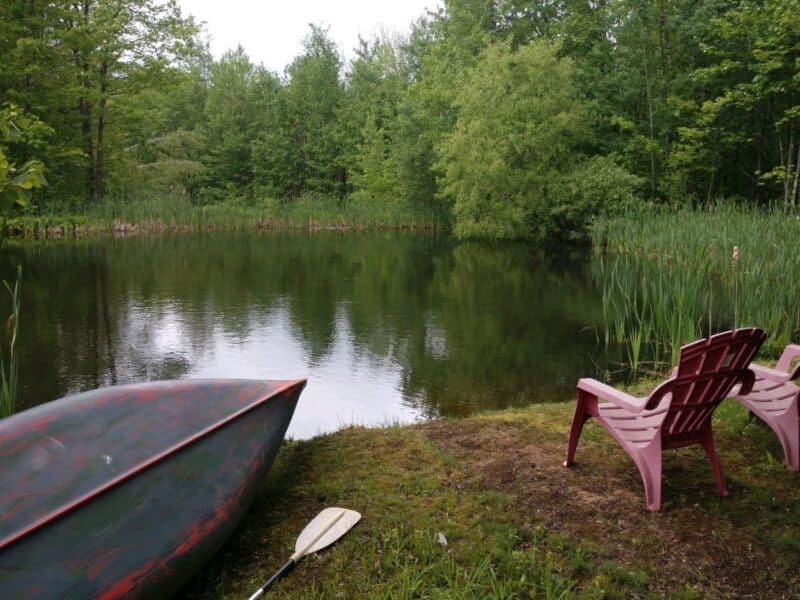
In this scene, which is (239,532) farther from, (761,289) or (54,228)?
(54,228)

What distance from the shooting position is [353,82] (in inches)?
1452

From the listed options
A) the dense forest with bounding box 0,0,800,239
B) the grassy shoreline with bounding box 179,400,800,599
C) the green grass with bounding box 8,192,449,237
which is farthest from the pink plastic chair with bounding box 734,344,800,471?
the green grass with bounding box 8,192,449,237

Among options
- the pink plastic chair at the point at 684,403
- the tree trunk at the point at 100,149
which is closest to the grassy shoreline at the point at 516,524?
the pink plastic chair at the point at 684,403

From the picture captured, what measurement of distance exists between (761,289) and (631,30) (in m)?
16.7

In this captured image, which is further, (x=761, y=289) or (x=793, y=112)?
(x=793, y=112)

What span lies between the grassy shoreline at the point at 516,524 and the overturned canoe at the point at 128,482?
281 millimetres

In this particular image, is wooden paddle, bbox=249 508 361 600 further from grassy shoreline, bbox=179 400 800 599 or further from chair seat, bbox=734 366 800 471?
chair seat, bbox=734 366 800 471

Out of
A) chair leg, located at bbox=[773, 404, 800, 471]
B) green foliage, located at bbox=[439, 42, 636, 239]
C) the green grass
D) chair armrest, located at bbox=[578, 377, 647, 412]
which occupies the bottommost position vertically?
chair leg, located at bbox=[773, 404, 800, 471]

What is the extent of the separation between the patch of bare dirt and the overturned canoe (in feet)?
3.57

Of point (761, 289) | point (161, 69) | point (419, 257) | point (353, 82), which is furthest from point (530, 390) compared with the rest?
point (353, 82)

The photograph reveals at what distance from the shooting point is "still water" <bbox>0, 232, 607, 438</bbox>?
635cm

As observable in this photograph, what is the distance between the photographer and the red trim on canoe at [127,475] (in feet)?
6.35

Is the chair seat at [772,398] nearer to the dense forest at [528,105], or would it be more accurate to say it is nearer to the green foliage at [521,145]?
the dense forest at [528,105]

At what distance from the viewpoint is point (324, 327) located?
902cm
